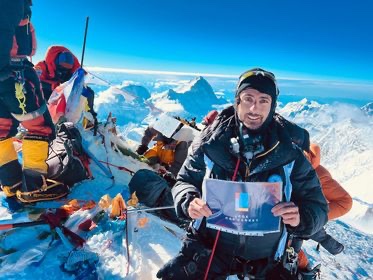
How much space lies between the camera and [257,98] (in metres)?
3.23

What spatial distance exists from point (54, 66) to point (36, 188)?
4.77 m

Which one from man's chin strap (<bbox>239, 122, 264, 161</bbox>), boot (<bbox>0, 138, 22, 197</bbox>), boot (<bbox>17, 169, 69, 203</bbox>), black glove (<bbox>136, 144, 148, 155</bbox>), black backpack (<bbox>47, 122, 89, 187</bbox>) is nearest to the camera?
man's chin strap (<bbox>239, 122, 264, 161</bbox>)

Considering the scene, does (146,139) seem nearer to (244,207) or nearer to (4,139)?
(4,139)

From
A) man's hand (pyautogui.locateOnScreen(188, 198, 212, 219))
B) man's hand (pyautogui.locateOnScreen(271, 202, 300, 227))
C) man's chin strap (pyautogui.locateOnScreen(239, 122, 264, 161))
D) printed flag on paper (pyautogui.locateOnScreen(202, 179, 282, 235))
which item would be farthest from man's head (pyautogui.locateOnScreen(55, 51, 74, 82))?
man's hand (pyautogui.locateOnScreen(271, 202, 300, 227))

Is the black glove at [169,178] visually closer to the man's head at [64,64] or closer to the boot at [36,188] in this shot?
the boot at [36,188]

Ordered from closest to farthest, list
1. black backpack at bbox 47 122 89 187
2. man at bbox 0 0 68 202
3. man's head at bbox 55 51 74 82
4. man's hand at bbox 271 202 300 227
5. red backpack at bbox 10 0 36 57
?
man's hand at bbox 271 202 300 227 → man at bbox 0 0 68 202 → red backpack at bbox 10 0 36 57 → black backpack at bbox 47 122 89 187 → man's head at bbox 55 51 74 82

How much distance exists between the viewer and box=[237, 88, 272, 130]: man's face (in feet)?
10.6

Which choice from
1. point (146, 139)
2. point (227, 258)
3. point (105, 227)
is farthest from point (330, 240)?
point (146, 139)

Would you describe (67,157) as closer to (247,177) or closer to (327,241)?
(247,177)

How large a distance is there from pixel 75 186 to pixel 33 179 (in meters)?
1.09

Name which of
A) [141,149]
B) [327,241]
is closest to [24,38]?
[141,149]

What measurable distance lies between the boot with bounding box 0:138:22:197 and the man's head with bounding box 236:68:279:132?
412 centimetres

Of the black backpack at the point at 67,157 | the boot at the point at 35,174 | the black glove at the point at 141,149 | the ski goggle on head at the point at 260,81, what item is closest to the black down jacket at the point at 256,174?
the ski goggle on head at the point at 260,81

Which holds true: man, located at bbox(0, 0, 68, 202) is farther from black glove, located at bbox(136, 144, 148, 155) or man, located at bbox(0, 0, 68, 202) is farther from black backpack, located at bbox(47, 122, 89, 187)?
black glove, located at bbox(136, 144, 148, 155)
